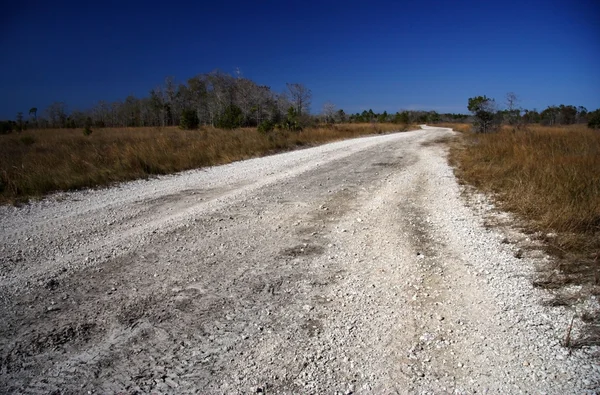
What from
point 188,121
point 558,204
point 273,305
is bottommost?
point 273,305

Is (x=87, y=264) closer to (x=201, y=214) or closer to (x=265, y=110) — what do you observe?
(x=201, y=214)

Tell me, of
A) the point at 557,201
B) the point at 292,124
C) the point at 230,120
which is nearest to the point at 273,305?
the point at 557,201

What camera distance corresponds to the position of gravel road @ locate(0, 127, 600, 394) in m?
1.98

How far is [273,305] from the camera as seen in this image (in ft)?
8.83

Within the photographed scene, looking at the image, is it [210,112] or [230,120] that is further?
[210,112]

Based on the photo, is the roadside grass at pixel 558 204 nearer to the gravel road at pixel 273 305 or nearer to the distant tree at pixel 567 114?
the gravel road at pixel 273 305

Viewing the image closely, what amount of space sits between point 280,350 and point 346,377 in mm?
485

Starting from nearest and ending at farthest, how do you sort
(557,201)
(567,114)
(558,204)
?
(558,204) → (557,201) → (567,114)

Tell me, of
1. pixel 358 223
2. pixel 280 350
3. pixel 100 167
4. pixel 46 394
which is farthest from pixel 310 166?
pixel 46 394

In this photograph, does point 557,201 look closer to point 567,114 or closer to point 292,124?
point 292,124

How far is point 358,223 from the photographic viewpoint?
4578 millimetres

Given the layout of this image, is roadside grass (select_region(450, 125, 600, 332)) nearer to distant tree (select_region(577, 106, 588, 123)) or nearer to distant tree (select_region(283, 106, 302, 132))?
distant tree (select_region(283, 106, 302, 132))

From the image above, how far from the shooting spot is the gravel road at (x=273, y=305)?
6.49 ft

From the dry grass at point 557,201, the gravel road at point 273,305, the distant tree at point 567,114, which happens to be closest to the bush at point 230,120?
the dry grass at point 557,201
